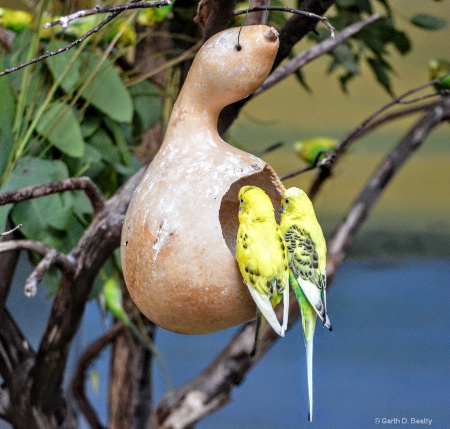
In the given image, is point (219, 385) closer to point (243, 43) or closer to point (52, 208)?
point (52, 208)

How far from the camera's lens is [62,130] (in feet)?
2.59

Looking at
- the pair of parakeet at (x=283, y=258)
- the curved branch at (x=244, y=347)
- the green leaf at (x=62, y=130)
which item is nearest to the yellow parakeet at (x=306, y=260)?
the pair of parakeet at (x=283, y=258)

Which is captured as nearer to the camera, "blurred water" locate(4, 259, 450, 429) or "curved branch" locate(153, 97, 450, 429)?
"curved branch" locate(153, 97, 450, 429)

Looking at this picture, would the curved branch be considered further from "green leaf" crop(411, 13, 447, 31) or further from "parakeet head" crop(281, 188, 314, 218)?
"parakeet head" crop(281, 188, 314, 218)

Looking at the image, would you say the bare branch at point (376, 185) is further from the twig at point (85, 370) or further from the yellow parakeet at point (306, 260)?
the yellow parakeet at point (306, 260)

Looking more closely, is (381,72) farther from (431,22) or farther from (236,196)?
(236,196)

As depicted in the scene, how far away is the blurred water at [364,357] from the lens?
1.46 m

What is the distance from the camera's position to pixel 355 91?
1.62m

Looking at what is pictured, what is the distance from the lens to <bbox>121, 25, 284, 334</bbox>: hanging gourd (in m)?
0.46

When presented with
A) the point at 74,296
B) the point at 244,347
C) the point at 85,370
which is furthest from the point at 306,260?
the point at 85,370

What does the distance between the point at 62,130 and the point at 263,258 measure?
45 centimetres

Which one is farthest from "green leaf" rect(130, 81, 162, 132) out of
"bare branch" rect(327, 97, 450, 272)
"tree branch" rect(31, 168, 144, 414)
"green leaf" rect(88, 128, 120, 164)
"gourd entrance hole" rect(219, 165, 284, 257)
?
"gourd entrance hole" rect(219, 165, 284, 257)

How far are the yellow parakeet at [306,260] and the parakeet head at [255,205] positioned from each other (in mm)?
23

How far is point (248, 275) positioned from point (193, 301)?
0.18 feet
